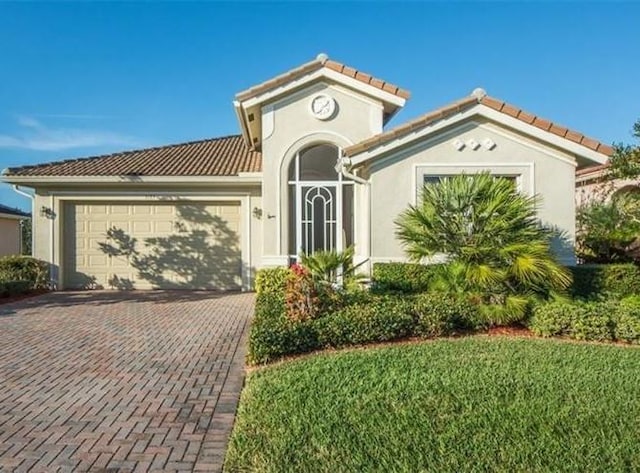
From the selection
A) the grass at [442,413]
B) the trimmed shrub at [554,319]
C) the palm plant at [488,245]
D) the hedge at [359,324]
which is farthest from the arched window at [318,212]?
the grass at [442,413]

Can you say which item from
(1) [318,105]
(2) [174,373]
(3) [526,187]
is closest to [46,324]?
(2) [174,373]

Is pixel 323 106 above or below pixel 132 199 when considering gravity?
above

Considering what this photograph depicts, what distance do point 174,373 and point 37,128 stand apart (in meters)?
23.2

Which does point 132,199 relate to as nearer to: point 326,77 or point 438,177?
point 326,77

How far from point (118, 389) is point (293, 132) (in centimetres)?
894

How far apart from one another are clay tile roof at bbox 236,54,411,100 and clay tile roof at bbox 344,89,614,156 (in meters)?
1.99

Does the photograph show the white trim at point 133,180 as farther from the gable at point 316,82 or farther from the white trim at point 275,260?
the white trim at point 275,260

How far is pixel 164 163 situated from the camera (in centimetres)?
1625

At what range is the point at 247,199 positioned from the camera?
15.2 meters

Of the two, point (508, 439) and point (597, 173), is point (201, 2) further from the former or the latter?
point (597, 173)

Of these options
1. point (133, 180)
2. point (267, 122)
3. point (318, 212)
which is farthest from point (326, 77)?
point (133, 180)

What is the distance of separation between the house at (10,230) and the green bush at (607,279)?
83.6 ft

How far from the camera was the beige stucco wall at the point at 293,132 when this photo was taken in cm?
1294

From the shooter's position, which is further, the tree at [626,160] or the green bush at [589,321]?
the tree at [626,160]
